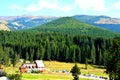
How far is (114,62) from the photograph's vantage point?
50.0 metres

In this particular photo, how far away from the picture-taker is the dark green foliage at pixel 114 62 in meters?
49.4

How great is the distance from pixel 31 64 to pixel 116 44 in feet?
361

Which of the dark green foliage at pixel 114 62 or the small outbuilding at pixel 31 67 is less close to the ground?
the dark green foliage at pixel 114 62

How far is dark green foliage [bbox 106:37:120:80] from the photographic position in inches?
1944

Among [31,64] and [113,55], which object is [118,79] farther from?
[31,64]

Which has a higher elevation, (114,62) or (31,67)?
(114,62)

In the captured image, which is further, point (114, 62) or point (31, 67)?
point (31, 67)

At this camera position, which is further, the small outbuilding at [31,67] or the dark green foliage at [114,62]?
the small outbuilding at [31,67]

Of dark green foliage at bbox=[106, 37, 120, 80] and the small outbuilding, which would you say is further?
the small outbuilding

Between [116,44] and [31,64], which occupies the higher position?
[116,44]

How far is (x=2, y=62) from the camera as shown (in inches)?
6663

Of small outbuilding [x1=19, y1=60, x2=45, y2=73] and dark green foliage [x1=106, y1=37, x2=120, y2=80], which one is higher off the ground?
dark green foliage [x1=106, y1=37, x2=120, y2=80]

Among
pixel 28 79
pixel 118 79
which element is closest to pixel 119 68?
pixel 118 79

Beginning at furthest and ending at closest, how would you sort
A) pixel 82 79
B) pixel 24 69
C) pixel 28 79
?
pixel 24 69 < pixel 82 79 < pixel 28 79
